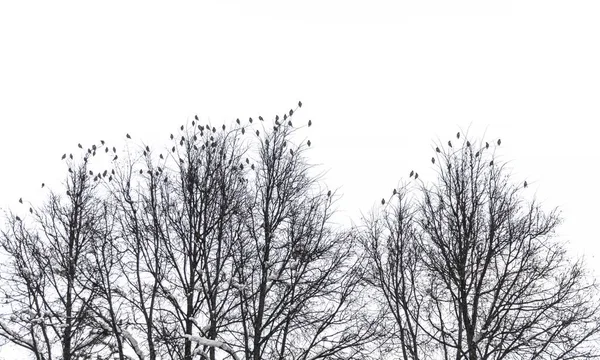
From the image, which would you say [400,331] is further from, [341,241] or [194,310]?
[194,310]

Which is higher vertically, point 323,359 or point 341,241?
point 341,241

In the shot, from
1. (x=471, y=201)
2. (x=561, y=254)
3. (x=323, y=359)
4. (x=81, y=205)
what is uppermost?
(x=81, y=205)

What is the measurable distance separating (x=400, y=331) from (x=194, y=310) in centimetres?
448

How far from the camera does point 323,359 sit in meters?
12.6

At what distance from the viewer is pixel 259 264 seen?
12938mm

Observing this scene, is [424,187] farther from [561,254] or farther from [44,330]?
[44,330]

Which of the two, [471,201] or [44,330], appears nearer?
[471,201]

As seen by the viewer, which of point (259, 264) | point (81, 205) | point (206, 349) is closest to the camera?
point (206, 349)

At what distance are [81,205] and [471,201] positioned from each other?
1062cm

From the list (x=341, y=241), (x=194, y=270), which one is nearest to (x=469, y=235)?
(x=341, y=241)

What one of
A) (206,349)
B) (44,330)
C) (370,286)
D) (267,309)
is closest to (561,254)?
(370,286)

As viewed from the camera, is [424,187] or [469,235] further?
[424,187]

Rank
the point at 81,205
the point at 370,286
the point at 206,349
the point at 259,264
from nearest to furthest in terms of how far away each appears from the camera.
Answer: the point at 206,349, the point at 259,264, the point at 370,286, the point at 81,205

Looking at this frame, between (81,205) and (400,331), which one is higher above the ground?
(81,205)
